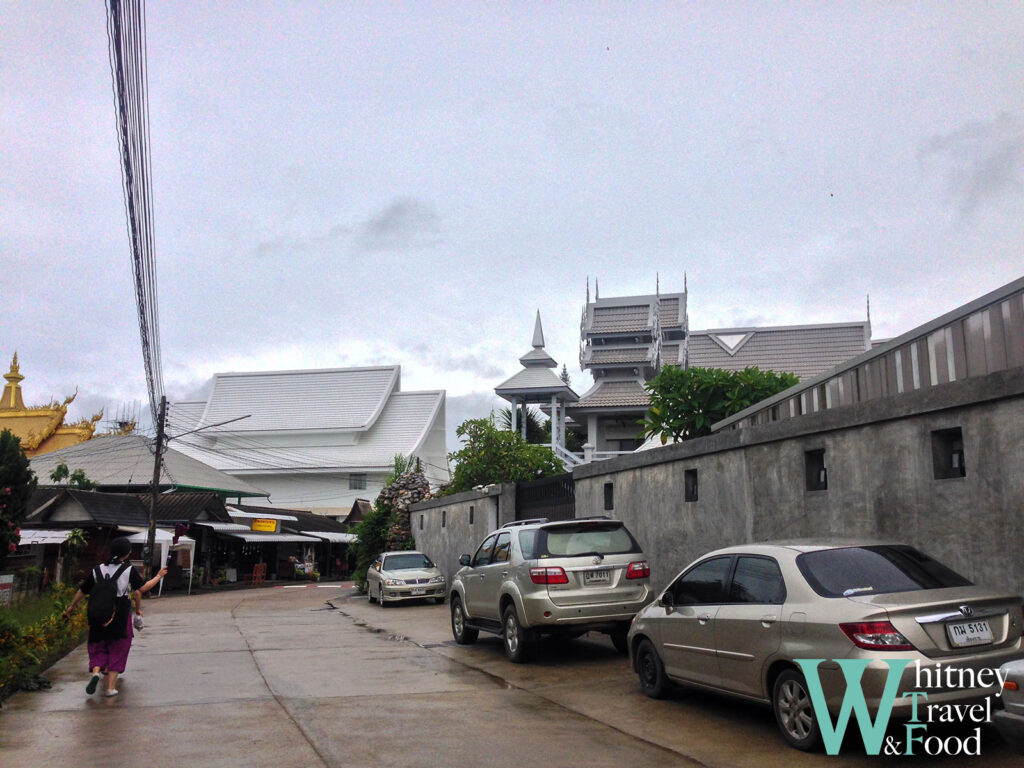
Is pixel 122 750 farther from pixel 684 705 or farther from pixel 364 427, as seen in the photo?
pixel 364 427

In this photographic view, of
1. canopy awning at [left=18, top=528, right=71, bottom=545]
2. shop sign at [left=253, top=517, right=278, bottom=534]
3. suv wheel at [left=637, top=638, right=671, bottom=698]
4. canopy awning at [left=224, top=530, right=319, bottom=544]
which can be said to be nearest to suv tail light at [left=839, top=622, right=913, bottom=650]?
suv wheel at [left=637, top=638, right=671, bottom=698]

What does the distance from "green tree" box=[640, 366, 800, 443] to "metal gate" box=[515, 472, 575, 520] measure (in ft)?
6.69

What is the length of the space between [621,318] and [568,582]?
41.1 m

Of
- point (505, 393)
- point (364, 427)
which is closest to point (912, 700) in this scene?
point (505, 393)

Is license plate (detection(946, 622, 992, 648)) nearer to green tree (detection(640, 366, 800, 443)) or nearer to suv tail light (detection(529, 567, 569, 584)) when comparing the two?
suv tail light (detection(529, 567, 569, 584))

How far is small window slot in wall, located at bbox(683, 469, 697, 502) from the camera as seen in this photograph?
1299cm

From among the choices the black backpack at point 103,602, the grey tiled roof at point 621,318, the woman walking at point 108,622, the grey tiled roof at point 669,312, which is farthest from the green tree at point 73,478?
the black backpack at point 103,602

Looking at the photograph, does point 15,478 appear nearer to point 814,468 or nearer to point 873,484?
point 814,468

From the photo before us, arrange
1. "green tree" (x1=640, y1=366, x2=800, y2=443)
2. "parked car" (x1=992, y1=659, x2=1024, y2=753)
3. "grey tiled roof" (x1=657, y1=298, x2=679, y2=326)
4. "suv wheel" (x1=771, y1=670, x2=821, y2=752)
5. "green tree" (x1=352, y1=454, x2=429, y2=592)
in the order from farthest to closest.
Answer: "grey tiled roof" (x1=657, y1=298, x2=679, y2=326) < "green tree" (x1=352, y1=454, x2=429, y2=592) < "green tree" (x1=640, y1=366, x2=800, y2=443) < "suv wheel" (x1=771, y1=670, x2=821, y2=752) < "parked car" (x1=992, y1=659, x2=1024, y2=753)

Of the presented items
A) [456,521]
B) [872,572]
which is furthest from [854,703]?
[456,521]

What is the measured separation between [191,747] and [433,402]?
59.1 m

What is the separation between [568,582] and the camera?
10.6 m

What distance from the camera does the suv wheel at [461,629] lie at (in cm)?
1354

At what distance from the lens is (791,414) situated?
1245 cm
